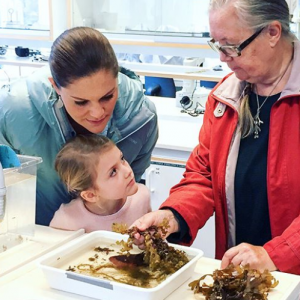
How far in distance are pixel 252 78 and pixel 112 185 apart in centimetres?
55

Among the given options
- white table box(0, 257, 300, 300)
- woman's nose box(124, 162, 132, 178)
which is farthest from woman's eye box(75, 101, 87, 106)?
white table box(0, 257, 300, 300)

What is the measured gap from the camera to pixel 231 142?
1.68 m

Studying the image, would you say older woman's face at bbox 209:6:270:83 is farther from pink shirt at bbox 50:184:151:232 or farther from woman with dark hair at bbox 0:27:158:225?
pink shirt at bbox 50:184:151:232

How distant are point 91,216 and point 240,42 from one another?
70 cm

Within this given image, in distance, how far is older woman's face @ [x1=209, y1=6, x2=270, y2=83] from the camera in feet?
5.17

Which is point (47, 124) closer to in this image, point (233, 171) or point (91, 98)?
point (91, 98)

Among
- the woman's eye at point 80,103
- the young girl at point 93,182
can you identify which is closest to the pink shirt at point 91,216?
the young girl at point 93,182

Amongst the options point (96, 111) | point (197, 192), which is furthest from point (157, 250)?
point (96, 111)

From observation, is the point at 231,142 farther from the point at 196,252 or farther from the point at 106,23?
the point at 106,23

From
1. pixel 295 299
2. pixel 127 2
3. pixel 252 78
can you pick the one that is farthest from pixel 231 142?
pixel 127 2

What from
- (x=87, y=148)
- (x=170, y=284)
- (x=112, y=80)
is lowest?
(x=170, y=284)

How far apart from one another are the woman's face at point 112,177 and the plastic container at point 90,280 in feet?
1.30

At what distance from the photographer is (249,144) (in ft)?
5.49

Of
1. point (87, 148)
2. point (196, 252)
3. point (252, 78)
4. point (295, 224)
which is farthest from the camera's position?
point (87, 148)
